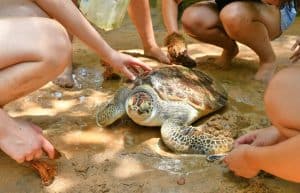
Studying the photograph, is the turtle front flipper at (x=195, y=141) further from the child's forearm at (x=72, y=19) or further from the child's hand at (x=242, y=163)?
the child's forearm at (x=72, y=19)

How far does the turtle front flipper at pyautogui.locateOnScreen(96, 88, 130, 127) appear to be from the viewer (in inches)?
71.9

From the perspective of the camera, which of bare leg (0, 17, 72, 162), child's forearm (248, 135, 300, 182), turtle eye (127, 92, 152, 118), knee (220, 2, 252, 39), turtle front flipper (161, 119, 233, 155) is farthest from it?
knee (220, 2, 252, 39)

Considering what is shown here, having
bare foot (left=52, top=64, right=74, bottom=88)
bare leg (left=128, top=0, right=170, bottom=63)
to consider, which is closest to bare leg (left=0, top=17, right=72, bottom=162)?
bare foot (left=52, top=64, right=74, bottom=88)

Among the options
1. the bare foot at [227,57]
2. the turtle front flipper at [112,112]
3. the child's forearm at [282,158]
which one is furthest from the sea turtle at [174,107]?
the bare foot at [227,57]

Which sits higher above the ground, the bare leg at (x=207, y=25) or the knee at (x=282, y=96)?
the knee at (x=282, y=96)

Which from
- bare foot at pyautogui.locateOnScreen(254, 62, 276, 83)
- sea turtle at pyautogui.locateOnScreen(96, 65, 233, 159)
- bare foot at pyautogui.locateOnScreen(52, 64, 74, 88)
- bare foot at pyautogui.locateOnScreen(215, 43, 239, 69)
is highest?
sea turtle at pyautogui.locateOnScreen(96, 65, 233, 159)

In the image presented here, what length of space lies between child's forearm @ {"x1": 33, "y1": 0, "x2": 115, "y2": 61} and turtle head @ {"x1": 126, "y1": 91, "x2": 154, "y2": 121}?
0.29 m

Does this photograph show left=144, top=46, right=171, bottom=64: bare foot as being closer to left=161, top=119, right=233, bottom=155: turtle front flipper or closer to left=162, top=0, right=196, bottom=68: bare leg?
left=162, top=0, right=196, bottom=68: bare leg

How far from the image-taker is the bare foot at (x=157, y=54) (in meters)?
2.49

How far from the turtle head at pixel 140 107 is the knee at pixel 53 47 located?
0.40 meters

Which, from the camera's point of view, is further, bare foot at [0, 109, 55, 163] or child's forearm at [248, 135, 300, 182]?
bare foot at [0, 109, 55, 163]

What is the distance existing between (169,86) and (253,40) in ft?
1.94

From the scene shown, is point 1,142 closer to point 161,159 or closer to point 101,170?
point 101,170

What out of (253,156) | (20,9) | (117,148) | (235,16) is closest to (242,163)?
(253,156)
